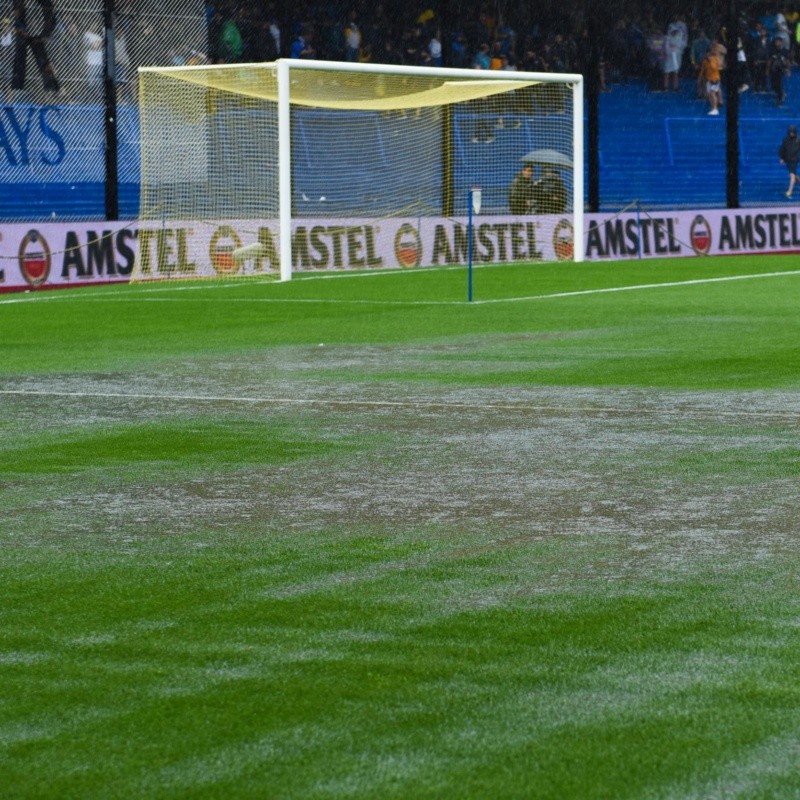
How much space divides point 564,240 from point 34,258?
10.5 metres

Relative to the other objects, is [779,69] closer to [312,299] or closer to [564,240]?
[564,240]

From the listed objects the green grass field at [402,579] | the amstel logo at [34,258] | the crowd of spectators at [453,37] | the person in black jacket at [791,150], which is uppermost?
the crowd of spectators at [453,37]

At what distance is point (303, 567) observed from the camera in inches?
255

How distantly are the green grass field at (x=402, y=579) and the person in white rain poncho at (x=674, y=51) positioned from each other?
2853 centimetres

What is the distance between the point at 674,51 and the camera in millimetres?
41719

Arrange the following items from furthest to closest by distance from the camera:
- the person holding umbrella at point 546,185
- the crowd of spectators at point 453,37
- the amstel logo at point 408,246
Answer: the person holding umbrella at point 546,185
the amstel logo at point 408,246
the crowd of spectators at point 453,37

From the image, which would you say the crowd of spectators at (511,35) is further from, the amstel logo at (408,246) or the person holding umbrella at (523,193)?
the amstel logo at (408,246)

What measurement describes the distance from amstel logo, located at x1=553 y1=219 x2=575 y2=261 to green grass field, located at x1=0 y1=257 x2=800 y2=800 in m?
17.2

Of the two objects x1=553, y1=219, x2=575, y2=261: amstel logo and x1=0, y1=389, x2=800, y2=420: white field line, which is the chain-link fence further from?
x1=0, y1=389, x2=800, y2=420: white field line

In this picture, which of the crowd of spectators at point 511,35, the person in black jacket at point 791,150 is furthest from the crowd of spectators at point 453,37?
the person in black jacket at point 791,150

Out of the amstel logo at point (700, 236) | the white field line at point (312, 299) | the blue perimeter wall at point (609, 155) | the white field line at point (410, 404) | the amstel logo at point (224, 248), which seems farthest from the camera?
the amstel logo at point (700, 236)

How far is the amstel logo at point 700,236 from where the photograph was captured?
3438cm

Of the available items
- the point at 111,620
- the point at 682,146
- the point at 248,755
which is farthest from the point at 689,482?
the point at 682,146

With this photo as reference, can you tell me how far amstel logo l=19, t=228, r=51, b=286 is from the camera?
24703mm
